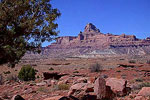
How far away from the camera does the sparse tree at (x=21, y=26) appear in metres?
7.61

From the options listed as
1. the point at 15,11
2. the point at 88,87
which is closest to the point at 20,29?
the point at 15,11

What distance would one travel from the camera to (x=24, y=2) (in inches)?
319

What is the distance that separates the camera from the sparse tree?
7.61 metres

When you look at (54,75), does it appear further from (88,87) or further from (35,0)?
(35,0)

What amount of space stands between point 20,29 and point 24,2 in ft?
3.92

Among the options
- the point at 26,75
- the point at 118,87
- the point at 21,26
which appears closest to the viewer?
the point at 21,26

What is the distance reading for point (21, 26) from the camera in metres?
7.96

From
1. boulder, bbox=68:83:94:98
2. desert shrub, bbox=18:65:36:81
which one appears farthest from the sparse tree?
desert shrub, bbox=18:65:36:81

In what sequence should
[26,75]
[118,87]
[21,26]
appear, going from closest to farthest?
[21,26]
[118,87]
[26,75]

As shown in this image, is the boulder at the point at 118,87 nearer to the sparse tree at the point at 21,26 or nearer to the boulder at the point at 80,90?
the boulder at the point at 80,90

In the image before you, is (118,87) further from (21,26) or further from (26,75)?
(26,75)

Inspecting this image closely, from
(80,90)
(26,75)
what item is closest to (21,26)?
(80,90)

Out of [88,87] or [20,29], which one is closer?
[20,29]

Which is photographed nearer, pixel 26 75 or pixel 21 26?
pixel 21 26
